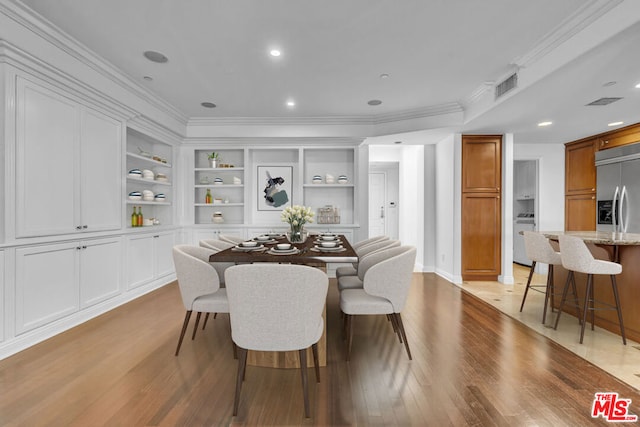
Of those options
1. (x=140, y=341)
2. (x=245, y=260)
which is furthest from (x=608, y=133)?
(x=140, y=341)

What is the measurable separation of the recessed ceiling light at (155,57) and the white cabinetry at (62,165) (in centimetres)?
87

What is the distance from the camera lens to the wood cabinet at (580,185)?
524 cm

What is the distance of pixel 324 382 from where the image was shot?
6.70 feet

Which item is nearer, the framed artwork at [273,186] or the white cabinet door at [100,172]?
the white cabinet door at [100,172]

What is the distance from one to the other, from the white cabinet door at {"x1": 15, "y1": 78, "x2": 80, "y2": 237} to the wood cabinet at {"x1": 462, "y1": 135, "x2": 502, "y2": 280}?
17.1 ft

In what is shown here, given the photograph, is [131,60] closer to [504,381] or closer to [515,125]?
[504,381]

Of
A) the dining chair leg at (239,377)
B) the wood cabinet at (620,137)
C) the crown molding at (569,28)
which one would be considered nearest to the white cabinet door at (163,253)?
the dining chair leg at (239,377)

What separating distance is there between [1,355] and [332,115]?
473 cm

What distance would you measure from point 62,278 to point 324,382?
2.71 metres

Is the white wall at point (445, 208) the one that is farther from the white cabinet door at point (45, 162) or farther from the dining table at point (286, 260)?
the white cabinet door at point (45, 162)

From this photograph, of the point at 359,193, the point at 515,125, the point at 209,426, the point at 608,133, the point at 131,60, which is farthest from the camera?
the point at 359,193

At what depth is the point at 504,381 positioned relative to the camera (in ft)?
6.81

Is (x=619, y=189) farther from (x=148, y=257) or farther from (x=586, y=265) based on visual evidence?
(x=148, y=257)

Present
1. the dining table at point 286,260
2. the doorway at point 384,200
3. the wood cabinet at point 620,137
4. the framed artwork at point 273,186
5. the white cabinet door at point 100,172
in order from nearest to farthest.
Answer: the dining table at point 286,260
the white cabinet door at point 100,172
the wood cabinet at point 620,137
the framed artwork at point 273,186
the doorway at point 384,200
